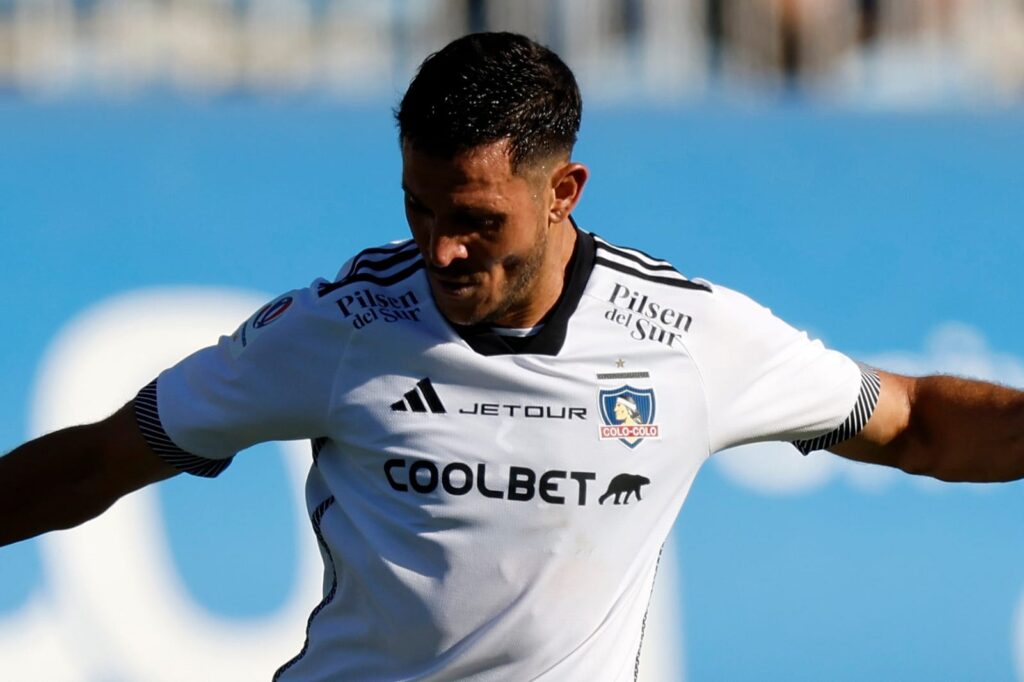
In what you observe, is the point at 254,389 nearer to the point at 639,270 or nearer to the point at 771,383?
the point at 639,270

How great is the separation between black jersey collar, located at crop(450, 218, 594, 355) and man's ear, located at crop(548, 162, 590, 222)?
0.36 ft

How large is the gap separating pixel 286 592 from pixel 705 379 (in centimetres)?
245

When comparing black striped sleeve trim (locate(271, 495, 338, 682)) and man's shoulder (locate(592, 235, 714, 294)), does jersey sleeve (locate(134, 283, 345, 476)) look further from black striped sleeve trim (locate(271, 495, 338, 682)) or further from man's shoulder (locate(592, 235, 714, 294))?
man's shoulder (locate(592, 235, 714, 294))

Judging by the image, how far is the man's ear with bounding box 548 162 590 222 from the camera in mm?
2480

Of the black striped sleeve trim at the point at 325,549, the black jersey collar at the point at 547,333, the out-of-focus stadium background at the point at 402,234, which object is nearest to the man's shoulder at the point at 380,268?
the black jersey collar at the point at 547,333

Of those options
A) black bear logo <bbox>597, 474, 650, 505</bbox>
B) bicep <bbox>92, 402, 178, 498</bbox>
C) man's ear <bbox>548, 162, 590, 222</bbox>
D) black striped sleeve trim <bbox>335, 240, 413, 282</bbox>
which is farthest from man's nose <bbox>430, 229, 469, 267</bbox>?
bicep <bbox>92, 402, 178, 498</bbox>

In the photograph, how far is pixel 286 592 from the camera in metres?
4.70

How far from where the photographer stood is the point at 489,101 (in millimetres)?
2357

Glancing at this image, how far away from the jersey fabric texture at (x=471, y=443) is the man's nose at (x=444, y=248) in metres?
0.23

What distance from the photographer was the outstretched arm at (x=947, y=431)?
2719 mm

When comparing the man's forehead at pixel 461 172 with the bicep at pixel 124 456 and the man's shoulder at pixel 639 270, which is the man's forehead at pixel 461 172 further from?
the bicep at pixel 124 456

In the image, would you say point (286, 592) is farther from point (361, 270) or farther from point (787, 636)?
point (361, 270)

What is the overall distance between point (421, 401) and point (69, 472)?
600 millimetres

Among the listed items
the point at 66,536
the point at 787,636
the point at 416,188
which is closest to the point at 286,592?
the point at 66,536
